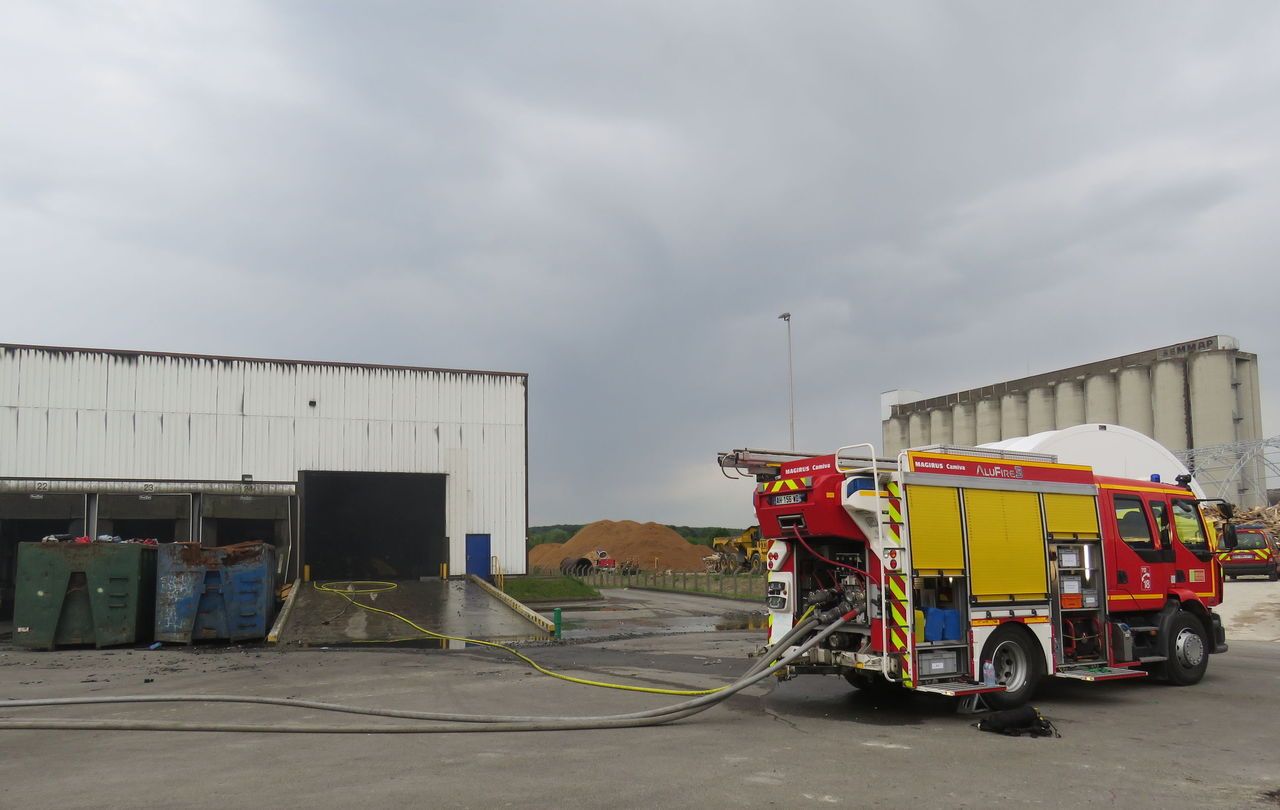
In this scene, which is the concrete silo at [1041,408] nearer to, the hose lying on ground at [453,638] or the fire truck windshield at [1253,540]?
the fire truck windshield at [1253,540]

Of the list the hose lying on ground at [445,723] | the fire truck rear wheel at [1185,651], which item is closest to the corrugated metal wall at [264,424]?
the hose lying on ground at [445,723]

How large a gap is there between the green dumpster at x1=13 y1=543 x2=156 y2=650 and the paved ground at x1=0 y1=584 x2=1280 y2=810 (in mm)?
5104

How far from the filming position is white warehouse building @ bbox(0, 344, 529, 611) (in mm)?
30141

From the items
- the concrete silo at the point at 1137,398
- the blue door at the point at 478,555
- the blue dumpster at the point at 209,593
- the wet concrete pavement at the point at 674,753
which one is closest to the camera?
the wet concrete pavement at the point at 674,753

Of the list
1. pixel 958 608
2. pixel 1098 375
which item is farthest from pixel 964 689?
pixel 1098 375

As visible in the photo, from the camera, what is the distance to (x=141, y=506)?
30141mm

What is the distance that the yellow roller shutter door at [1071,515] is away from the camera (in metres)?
11.3

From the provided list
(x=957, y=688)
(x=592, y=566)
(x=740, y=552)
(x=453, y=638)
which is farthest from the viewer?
(x=592, y=566)

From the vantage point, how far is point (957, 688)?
9828 millimetres

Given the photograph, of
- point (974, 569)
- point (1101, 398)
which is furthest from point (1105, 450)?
point (1101, 398)

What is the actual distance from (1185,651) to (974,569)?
4523mm

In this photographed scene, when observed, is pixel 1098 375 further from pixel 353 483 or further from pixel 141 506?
pixel 141 506

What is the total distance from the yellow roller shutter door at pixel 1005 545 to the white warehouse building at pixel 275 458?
2561 cm

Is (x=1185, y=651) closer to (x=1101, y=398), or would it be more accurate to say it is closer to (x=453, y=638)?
(x=453, y=638)
